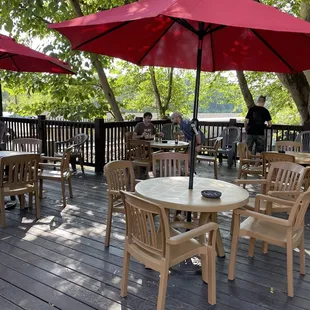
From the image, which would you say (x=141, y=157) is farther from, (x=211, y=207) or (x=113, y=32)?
(x=211, y=207)

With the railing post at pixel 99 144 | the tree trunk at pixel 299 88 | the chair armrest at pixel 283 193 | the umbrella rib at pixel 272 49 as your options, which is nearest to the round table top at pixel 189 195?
the chair armrest at pixel 283 193

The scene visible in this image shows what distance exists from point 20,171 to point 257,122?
4870 millimetres

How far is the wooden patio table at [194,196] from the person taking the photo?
8.37 feet

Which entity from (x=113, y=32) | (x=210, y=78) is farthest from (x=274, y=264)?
(x=210, y=78)

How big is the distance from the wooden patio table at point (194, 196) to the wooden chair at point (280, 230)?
17 centimetres

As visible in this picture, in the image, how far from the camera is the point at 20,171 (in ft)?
13.4

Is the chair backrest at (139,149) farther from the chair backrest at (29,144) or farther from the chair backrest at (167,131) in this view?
the chair backrest at (167,131)

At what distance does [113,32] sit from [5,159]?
6.04 ft

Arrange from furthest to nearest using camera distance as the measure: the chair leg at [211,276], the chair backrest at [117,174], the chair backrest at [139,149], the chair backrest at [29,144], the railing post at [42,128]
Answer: the railing post at [42,128] → the chair backrest at [139,149] → the chair backrest at [29,144] → the chair backrest at [117,174] → the chair leg at [211,276]

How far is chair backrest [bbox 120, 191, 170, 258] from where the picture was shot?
2.13 metres

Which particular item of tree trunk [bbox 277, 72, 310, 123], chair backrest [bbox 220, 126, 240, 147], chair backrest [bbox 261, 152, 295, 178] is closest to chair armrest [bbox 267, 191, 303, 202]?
chair backrest [bbox 261, 152, 295, 178]

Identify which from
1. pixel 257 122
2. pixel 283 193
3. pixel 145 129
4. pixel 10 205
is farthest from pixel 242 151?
pixel 10 205

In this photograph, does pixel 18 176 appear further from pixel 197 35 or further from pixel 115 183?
pixel 197 35

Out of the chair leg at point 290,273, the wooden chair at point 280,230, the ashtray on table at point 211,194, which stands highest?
the ashtray on table at point 211,194
